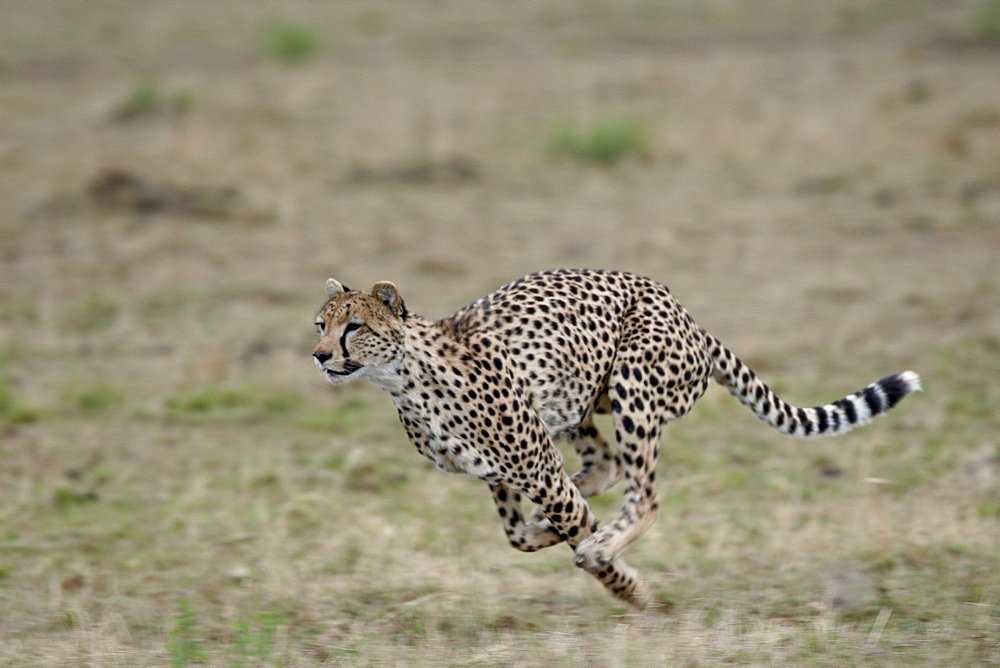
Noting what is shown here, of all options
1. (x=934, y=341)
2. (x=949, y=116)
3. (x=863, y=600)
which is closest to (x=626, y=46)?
(x=949, y=116)

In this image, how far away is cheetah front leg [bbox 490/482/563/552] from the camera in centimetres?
496

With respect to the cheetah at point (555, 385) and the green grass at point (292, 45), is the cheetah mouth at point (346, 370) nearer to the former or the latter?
the cheetah at point (555, 385)

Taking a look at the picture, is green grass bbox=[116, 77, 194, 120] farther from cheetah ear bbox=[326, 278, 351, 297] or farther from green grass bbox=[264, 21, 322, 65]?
cheetah ear bbox=[326, 278, 351, 297]

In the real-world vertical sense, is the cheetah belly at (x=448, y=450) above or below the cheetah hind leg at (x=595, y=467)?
above

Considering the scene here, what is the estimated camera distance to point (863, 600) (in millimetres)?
5039

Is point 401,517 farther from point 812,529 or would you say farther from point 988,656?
point 988,656

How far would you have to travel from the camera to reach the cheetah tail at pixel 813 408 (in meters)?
5.02

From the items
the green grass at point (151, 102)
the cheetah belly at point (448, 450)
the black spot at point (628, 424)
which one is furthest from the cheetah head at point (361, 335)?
the green grass at point (151, 102)

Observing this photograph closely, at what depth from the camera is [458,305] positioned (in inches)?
383

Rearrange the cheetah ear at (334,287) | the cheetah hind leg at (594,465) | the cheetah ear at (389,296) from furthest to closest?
the cheetah hind leg at (594,465) < the cheetah ear at (334,287) < the cheetah ear at (389,296)

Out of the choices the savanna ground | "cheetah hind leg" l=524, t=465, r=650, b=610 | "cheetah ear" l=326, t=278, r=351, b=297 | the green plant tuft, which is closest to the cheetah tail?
the savanna ground

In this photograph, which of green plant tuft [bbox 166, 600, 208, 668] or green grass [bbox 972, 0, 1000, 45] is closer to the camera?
green plant tuft [bbox 166, 600, 208, 668]

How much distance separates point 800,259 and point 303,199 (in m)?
4.74

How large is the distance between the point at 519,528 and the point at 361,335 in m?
1.07
